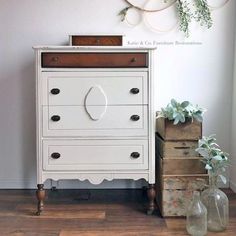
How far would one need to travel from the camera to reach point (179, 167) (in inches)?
95.0

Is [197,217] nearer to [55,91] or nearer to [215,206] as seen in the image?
[215,206]

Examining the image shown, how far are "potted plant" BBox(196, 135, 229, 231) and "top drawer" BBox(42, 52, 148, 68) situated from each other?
70cm

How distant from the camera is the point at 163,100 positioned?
2990 mm

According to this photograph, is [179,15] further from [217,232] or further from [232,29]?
[217,232]

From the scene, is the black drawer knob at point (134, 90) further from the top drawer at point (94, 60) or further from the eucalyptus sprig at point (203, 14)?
the eucalyptus sprig at point (203, 14)

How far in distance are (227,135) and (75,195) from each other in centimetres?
134

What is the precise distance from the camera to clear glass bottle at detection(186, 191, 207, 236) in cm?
213

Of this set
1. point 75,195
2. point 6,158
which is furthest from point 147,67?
point 6,158

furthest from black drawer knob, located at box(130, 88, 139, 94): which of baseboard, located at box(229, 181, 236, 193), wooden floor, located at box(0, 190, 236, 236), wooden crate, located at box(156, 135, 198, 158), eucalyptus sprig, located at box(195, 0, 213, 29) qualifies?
baseboard, located at box(229, 181, 236, 193)

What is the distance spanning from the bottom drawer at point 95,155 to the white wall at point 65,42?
2.05ft

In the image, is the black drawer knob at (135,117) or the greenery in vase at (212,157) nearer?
the greenery in vase at (212,157)

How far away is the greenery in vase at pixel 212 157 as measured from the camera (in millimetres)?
2225

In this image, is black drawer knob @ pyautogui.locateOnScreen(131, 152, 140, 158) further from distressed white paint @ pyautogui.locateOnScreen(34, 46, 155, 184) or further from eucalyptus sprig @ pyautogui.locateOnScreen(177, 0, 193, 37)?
eucalyptus sprig @ pyautogui.locateOnScreen(177, 0, 193, 37)

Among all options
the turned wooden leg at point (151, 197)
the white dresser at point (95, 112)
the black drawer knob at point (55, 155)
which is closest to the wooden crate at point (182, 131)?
the white dresser at point (95, 112)
